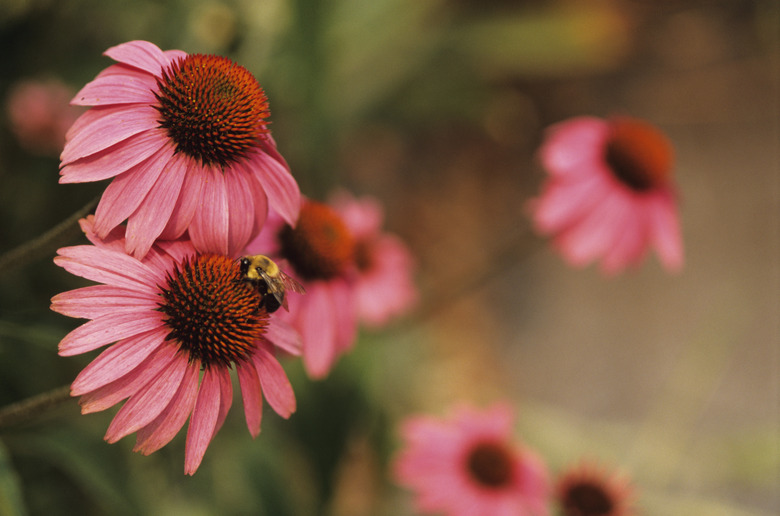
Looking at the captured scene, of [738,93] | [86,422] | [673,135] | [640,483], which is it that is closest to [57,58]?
[86,422]

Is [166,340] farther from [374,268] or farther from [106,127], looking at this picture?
[374,268]

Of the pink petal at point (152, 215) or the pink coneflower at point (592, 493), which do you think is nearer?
the pink petal at point (152, 215)

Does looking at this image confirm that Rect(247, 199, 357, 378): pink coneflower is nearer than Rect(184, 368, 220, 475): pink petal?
No

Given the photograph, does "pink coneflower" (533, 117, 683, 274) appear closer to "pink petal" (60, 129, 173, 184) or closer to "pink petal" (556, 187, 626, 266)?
"pink petal" (556, 187, 626, 266)

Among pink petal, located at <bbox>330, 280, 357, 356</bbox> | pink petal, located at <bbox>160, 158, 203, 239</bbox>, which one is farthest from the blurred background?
pink petal, located at <bbox>330, 280, 357, 356</bbox>

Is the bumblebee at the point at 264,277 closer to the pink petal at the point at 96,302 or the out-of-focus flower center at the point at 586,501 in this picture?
the pink petal at the point at 96,302

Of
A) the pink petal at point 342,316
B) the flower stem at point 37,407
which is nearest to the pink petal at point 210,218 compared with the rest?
the flower stem at point 37,407

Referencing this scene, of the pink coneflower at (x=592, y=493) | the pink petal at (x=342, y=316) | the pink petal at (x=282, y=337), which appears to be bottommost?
the pink coneflower at (x=592, y=493)
